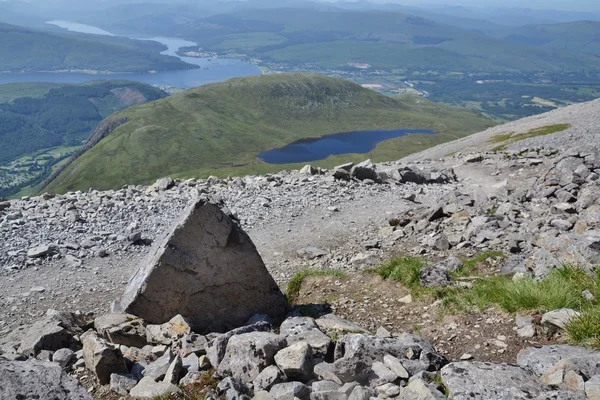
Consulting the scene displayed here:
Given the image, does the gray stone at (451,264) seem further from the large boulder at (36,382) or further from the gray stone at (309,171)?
the gray stone at (309,171)

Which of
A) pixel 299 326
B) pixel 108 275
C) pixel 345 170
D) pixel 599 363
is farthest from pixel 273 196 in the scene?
pixel 599 363

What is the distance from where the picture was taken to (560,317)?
1030 cm

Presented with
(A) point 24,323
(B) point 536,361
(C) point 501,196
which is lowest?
(A) point 24,323

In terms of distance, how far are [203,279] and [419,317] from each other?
21.3ft

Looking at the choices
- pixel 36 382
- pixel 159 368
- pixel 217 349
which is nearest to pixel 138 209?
pixel 159 368

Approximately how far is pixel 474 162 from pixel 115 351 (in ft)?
143

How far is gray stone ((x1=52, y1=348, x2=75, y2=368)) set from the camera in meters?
11.7

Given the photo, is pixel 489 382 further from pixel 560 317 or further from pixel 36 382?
pixel 36 382

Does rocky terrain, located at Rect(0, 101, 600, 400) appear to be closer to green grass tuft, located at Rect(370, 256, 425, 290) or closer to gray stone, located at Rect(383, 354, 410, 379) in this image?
gray stone, located at Rect(383, 354, 410, 379)

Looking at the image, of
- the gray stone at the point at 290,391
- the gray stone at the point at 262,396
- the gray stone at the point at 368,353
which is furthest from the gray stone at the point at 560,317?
the gray stone at the point at 262,396

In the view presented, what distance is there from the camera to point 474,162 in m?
47.7

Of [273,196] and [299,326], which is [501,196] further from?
[299,326]

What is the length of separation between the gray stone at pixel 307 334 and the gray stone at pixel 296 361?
27.7 inches

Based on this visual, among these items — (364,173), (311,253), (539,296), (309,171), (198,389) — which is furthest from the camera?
(309,171)
